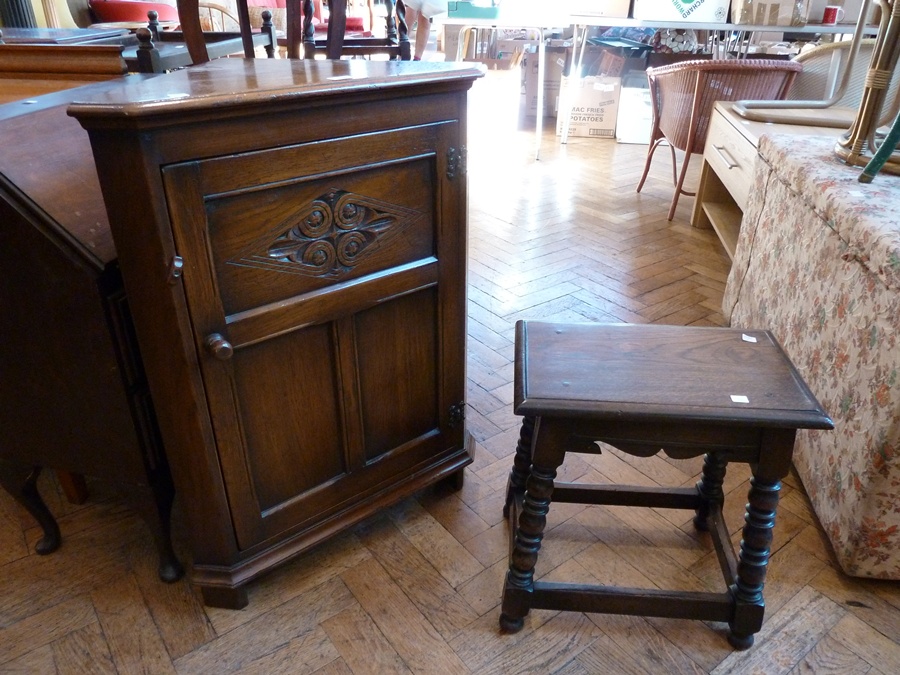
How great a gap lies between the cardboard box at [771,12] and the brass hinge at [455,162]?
318cm

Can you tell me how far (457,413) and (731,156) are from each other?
5.56ft

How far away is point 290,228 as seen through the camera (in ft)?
3.40

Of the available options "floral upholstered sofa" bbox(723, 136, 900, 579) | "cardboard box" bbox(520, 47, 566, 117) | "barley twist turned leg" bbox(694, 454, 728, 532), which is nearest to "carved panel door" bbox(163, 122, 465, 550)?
"barley twist turned leg" bbox(694, 454, 728, 532)

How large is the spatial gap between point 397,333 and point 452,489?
0.47m

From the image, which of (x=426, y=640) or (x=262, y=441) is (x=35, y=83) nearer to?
(x=262, y=441)

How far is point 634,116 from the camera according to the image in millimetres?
4352

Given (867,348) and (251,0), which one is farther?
(251,0)

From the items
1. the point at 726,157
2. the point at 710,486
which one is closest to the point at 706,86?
the point at 726,157

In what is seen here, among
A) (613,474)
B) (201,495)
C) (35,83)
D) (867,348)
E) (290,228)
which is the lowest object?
(613,474)

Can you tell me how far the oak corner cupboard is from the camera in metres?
0.90

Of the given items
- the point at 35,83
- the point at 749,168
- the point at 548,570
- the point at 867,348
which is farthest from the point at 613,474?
the point at 35,83

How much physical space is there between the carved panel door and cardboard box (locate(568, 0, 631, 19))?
3259 millimetres

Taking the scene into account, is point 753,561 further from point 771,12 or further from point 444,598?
point 771,12

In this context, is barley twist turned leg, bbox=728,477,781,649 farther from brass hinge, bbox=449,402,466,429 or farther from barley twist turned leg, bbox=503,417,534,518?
brass hinge, bbox=449,402,466,429
